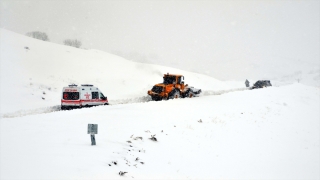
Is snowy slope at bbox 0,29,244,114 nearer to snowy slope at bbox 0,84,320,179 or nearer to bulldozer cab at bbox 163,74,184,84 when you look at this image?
bulldozer cab at bbox 163,74,184,84

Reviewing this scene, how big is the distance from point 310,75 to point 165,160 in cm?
15101

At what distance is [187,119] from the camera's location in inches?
569

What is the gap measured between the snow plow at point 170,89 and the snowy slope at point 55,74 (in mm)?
5219

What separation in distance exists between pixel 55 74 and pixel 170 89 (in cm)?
2534

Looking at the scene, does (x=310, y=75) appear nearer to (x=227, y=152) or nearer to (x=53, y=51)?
(x=53, y=51)

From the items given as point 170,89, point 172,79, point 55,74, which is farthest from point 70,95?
point 55,74

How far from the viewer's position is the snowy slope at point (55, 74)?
27797 millimetres

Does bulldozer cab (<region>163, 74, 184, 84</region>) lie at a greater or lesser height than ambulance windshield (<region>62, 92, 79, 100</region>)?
greater

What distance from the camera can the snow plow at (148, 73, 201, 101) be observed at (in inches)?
820

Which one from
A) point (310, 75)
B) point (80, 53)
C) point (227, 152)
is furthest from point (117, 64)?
point (310, 75)

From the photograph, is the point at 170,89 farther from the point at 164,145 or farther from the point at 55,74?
the point at 55,74

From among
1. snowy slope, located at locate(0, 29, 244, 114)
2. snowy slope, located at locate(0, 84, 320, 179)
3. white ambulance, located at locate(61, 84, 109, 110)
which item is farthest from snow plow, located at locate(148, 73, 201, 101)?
white ambulance, located at locate(61, 84, 109, 110)

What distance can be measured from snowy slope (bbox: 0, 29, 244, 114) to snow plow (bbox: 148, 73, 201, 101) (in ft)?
17.1

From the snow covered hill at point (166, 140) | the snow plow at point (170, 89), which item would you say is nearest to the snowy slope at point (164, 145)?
the snow covered hill at point (166, 140)
